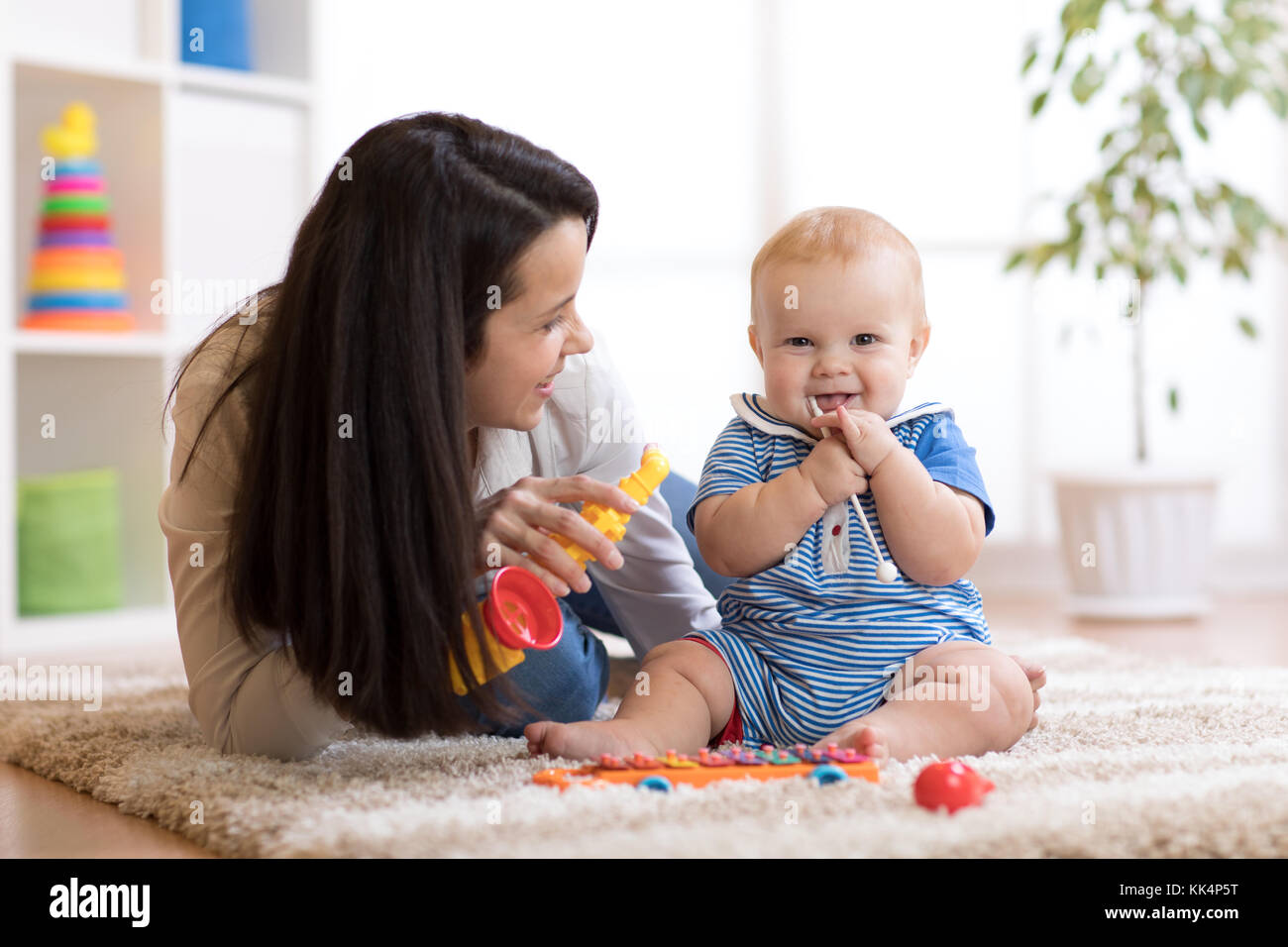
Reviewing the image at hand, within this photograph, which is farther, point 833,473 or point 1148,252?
point 1148,252

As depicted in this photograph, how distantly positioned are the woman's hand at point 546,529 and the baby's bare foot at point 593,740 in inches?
4.2

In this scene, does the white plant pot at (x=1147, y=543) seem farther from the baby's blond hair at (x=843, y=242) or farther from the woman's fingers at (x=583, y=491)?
the woman's fingers at (x=583, y=491)

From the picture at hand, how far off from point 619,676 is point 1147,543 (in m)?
1.25

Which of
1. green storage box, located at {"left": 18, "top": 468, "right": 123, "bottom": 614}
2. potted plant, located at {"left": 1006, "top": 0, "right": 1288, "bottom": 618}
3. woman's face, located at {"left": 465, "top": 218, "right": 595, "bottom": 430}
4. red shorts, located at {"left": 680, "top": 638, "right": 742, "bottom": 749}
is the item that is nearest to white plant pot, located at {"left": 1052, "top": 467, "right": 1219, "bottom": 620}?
potted plant, located at {"left": 1006, "top": 0, "right": 1288, "bottom": 618}

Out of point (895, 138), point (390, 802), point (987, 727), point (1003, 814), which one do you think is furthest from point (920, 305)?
point (895, 138)

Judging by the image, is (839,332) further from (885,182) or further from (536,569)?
(885,182)

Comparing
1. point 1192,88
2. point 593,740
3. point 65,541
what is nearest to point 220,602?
point 593,740

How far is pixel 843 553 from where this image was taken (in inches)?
40.8

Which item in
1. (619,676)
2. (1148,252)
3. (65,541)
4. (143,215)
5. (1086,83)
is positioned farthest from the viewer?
(1148,252)

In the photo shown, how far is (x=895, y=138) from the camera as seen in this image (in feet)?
9.11
